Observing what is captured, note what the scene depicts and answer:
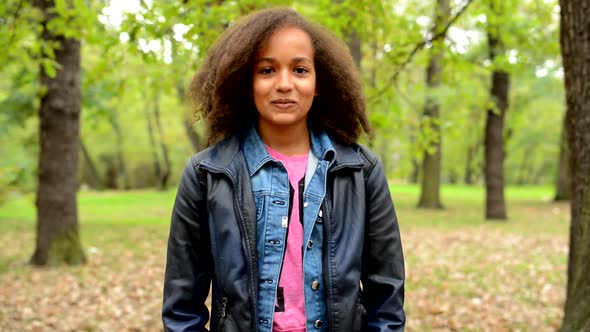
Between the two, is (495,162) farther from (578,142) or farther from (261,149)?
(261,149)

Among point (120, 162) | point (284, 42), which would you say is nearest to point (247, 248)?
point (284, 42)

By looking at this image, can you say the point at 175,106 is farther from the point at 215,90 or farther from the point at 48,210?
the point at 215,90

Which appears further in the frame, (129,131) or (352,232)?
(129,131)

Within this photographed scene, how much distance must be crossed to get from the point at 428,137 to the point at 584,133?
256cm

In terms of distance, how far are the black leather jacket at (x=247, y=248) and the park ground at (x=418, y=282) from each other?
12.2 feet

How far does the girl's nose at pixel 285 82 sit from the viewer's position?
6.61ft

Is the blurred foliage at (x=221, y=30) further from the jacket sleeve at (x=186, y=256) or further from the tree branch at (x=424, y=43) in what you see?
the jacket sleeve at (x=186, y=256)

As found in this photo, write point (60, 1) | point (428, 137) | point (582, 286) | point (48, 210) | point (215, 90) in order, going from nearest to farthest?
point (215, 90) → point (582, 286) → point (60, 1) → point (428, 137) → point (48, 210)

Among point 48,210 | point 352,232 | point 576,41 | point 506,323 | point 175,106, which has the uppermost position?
point 175,106

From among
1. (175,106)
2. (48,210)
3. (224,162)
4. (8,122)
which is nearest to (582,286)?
(224,162)

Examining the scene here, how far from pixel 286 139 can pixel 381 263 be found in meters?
0.58

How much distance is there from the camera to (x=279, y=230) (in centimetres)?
194

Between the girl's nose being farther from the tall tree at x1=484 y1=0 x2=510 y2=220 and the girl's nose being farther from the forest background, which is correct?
the tall tree at x1=484 y1=0 x2=510 y2=220

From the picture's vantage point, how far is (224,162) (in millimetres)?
2000
